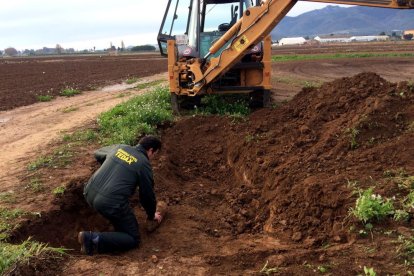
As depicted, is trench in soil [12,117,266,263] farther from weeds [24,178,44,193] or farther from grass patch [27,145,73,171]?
grass patch [27,145,73,171]

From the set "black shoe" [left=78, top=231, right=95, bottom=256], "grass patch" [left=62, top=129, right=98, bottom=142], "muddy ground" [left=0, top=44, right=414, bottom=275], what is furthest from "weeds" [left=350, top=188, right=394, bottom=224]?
"grass patch" [left=62, top=129, right=98, bottom=142]

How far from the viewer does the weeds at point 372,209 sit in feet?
14.5

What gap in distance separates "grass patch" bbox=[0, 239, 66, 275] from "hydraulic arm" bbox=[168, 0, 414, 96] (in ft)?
20.0

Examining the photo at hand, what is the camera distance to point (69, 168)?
7.23 meters

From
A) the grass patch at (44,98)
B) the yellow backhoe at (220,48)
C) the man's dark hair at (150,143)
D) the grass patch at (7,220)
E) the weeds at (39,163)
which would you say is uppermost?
the yellow backhoe at (220,48)

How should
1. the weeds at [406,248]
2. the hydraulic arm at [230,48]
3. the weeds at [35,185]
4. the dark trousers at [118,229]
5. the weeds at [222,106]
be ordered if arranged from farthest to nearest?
the weeds at [222,106] < the hydraulic arm at [230,48] < the weeds at [35,185] < the dark trousers at [118,229] < the weeds at [406,248]

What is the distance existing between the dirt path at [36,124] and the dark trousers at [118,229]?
2.18 metres

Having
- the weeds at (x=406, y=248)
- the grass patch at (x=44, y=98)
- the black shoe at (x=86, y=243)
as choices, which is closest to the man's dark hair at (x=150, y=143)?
the black shoe at (x=86, y=243)

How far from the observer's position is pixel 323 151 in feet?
21.3

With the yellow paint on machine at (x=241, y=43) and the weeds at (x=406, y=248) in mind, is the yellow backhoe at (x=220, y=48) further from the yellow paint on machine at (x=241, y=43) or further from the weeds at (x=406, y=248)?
the weeds at (x=406, y=248)

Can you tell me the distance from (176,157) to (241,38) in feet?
9.66

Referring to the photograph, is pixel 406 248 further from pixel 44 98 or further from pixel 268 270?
pixel 44 98

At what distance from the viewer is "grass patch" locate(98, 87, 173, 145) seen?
862 centimetres

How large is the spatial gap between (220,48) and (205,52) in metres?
1.12
